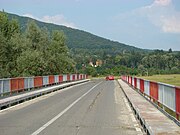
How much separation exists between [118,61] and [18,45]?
13673 centimetres

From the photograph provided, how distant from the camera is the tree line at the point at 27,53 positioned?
55.1 metres

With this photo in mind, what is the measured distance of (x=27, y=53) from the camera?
2178 inches

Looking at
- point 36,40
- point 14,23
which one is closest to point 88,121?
point 36,40

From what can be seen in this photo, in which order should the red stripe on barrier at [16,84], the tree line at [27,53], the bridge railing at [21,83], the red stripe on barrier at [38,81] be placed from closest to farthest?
the bridge railing at [21,83] < the red stripe on barrier at [16,84] < the red stripe on barrier at [38,81] < the tree line at [27,53]

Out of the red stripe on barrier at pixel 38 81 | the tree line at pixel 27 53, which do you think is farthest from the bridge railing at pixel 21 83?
the tree line at pixel 27 53

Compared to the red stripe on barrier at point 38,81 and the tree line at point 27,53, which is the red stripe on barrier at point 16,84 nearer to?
the red stripe on barrier at point 38,81

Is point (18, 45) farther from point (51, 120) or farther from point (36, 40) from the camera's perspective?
point (51, 120)

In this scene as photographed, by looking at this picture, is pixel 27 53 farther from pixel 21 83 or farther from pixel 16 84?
pixel 16 84

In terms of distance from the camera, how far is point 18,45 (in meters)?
58.4

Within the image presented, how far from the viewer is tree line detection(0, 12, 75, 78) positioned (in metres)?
55.1

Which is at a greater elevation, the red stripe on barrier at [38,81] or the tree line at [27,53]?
the tree line at [27,53]

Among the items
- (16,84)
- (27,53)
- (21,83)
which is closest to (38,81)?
(21,83)

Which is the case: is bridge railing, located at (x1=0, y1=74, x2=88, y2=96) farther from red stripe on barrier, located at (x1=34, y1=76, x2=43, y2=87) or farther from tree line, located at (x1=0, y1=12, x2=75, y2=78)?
tree line, located at (x1=0, y1=12, x2=75, y2=78)

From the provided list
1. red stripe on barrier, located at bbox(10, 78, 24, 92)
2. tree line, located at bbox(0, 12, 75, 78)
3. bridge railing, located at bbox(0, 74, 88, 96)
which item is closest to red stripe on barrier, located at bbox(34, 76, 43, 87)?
bridge railing, located at bbox(0, 74, 88, 96)
